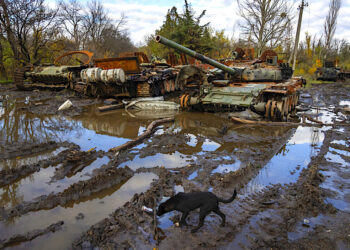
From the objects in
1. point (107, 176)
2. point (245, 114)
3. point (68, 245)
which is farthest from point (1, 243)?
point (245, 114)

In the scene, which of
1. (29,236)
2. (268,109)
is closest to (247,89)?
(268,109)

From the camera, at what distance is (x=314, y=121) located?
766cm

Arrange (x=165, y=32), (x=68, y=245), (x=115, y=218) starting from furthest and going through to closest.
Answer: (x=165, y=32)
(x=115, y=218)
(x=68, y=245)

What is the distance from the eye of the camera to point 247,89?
8.05 meters

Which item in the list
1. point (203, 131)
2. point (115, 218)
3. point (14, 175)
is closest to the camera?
point (115, 218)

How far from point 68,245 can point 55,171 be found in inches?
78.4

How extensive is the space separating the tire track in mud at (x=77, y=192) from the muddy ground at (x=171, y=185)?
1cm

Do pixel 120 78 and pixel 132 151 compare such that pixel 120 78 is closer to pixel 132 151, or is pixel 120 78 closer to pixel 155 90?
pixel 155 90

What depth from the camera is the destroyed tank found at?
7.50 m

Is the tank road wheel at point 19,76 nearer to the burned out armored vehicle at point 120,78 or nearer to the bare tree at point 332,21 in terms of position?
the burned out armored vehicle at point 120,78

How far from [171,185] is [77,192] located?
1.32 metres

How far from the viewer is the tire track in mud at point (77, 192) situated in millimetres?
3129

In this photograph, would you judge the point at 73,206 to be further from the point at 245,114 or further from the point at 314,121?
the point at 314,121

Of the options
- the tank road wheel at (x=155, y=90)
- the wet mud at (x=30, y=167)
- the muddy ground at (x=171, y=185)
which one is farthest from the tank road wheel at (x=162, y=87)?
the wet mud at (x=30, y=167)
